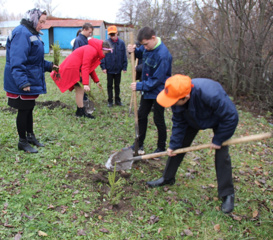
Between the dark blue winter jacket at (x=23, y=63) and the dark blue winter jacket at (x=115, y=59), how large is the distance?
3.01 m

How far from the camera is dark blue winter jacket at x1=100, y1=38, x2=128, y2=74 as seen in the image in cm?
657

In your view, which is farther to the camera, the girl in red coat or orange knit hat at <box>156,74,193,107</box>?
the girl in red coat

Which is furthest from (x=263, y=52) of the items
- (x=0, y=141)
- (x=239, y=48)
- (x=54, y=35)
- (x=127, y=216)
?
(x=54, y=35)

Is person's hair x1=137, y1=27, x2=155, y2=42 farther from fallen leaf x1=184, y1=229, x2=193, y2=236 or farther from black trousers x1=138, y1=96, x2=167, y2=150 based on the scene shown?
fallen leaf x1=184, y1=229, x2=193, y2=236

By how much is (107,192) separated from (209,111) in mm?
1667

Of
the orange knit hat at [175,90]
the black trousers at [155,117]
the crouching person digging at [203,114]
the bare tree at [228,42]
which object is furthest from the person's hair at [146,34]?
the bare tree at [228,42]

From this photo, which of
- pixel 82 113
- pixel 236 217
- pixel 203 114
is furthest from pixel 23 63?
pixel 236 217

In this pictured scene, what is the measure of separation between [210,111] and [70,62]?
3529 millimetres

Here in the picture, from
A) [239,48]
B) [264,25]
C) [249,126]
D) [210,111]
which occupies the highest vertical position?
[264,25]

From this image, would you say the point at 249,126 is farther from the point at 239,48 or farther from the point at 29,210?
the point at 29,210

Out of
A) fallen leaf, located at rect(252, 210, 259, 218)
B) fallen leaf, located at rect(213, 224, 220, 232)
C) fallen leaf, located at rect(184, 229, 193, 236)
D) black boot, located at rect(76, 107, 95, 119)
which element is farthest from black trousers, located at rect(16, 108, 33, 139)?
fallen leaf, located at rect(252, 210, 259, 218)

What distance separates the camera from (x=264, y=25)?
7535 mm

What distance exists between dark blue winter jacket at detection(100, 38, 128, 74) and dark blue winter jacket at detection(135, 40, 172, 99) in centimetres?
293

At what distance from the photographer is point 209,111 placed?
2.72 m
